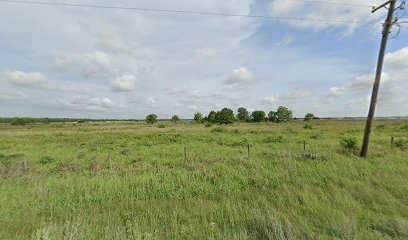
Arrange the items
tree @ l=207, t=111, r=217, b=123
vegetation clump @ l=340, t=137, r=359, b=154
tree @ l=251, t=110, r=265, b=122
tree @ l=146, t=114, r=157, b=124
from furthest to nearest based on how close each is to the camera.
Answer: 1. tree @ l=251, t=110, r=265, b=122
2. tree @ l=146, t=114, r=157, b=124
3. tree @ l=207, t=111, r=217, b=123
4. vegetation clump @ l=340, t=137, r=359, b=154

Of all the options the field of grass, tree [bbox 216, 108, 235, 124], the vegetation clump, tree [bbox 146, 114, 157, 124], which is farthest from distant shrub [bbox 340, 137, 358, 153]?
tree [bbox 146, 114, 157, 124]

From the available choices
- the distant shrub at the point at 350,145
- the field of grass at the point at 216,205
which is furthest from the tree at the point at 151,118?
the field of grass at the point at 216,205

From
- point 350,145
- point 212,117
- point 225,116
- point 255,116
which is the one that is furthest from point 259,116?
point 350,145

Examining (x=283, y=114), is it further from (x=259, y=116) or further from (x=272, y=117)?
(x=259, y=116)

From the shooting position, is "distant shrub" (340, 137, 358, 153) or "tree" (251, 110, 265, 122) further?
"tree" (251, 110, 265, 122)

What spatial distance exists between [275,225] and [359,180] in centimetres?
583

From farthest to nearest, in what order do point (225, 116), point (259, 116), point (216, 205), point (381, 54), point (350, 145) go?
point (259, 116)
point (225, 116)
point (350, 145)
point (381, 54)
point (216, 205)

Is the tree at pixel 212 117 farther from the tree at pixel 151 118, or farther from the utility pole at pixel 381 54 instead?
the utility pole at pixel 381 54

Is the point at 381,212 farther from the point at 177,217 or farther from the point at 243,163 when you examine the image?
the point at 243,163

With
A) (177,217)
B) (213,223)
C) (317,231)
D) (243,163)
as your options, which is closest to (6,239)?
(177,217)

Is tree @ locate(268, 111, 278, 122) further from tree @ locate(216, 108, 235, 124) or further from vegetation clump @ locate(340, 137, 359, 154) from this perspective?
vegetation clump @ locate(340, 137, 359, 154)

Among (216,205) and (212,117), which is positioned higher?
(212,117)

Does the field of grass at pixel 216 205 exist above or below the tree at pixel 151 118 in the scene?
below

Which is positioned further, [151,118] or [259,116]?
[259,116]
